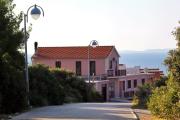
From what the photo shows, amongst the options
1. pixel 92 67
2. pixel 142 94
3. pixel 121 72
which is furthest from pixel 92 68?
pixel 142 94

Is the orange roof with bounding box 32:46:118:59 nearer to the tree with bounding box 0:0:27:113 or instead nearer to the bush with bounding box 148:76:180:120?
the tree with bounding box 0:0:27:113

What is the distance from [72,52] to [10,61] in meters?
48.0

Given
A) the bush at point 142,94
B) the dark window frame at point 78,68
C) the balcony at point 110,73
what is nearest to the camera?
the bush at point 142,94

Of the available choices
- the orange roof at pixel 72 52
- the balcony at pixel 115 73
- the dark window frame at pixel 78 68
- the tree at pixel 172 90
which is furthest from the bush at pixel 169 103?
the balcony at pixel 115 73

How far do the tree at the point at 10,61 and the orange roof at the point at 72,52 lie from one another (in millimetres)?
45753

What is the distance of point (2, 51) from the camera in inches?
974

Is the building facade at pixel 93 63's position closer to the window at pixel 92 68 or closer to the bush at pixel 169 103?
the window at pixel 92 68

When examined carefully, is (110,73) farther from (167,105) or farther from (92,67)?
(167,105)

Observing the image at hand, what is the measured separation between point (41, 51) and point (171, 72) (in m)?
58.5

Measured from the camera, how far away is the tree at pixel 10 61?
2433 centimetres

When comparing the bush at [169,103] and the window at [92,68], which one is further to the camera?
the window at [92,68]

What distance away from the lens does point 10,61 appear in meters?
26.7

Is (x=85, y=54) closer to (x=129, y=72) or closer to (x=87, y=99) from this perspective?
(x=129, y=72)

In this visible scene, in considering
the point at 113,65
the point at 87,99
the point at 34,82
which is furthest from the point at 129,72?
the point at 34,82
